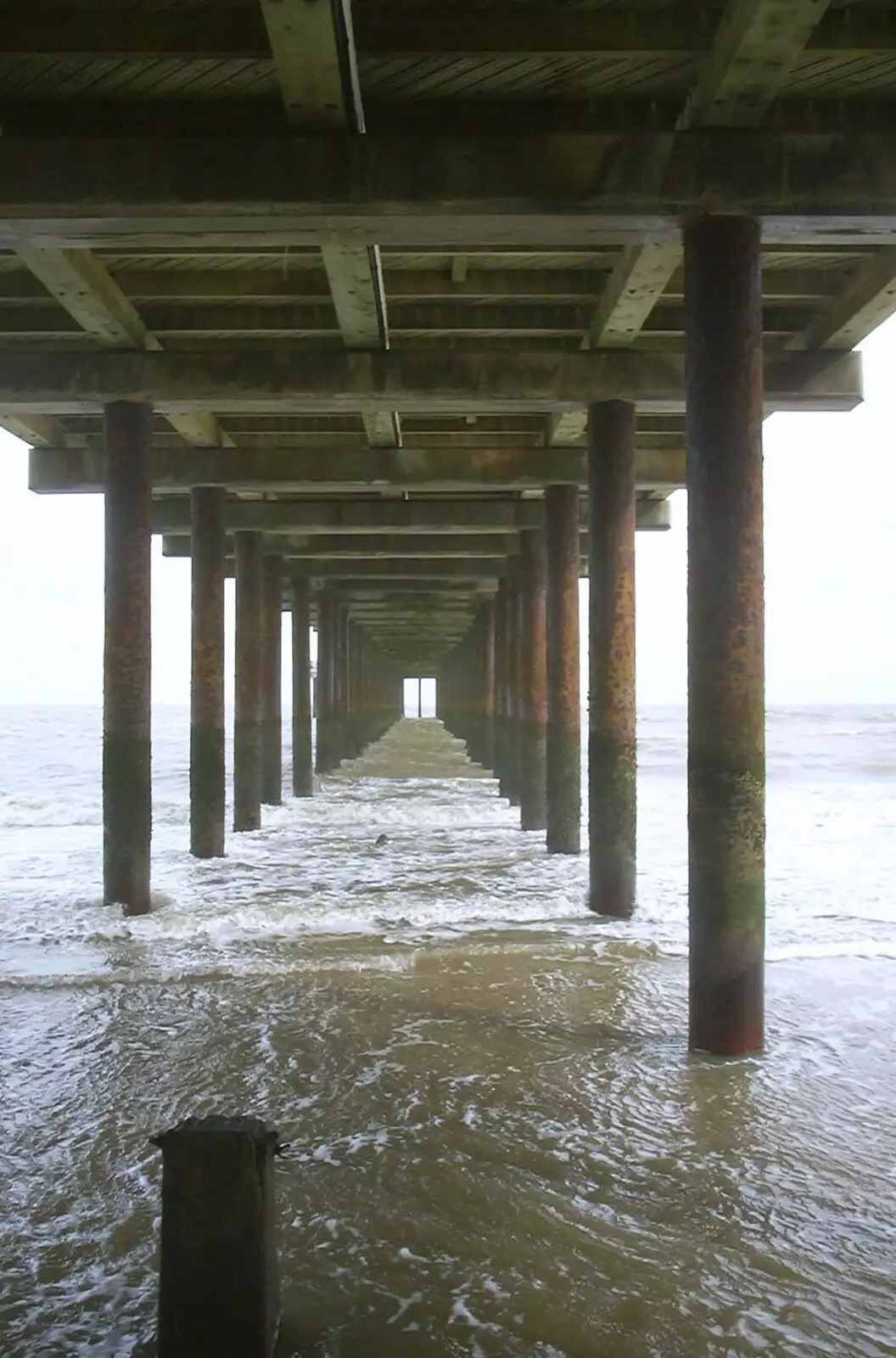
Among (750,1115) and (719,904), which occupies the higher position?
(719,904)

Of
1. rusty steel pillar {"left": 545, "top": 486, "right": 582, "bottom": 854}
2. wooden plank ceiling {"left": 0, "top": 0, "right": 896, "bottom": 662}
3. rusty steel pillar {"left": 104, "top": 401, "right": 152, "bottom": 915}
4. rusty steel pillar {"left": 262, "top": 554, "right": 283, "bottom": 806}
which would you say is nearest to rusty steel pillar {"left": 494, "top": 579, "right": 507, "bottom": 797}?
rusty steel pillar {"left": 262, "top": 554, "right": 283, "bottom": 806}

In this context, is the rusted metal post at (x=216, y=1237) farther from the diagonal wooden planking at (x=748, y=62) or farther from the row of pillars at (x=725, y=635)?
the diagonal wooden planking at (x=748, y=62)

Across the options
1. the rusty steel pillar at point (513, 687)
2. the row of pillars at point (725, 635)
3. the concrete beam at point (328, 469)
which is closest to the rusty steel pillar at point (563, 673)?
the concrete beam at point (328, 469)

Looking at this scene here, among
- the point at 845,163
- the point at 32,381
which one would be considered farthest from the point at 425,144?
the point at 32,381

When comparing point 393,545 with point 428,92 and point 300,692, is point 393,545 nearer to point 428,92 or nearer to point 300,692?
point 300,692

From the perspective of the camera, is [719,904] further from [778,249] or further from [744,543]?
[778,249]

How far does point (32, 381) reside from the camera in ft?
26.9

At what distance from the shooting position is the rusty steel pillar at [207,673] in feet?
38.5

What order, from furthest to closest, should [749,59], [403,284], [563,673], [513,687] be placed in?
[513,687]
[563,673]
[403,284]
[749,59]

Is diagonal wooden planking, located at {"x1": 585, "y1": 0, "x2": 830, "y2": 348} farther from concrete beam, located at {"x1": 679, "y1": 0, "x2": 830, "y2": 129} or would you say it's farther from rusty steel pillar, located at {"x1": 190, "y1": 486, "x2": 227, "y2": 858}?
rusty steel pillar, located at {"x1": 190, "y1": 486, "x2": 227, "y2": 858}

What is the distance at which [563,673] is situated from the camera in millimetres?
11133

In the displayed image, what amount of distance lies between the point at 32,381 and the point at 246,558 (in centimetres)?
646

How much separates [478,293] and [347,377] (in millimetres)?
1274

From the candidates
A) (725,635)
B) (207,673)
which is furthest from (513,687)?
(725,635)
